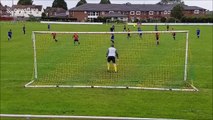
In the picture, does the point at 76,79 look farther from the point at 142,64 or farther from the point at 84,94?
the point at 142,64

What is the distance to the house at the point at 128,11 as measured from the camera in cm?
13375

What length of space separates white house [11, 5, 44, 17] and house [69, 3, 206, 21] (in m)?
12.1

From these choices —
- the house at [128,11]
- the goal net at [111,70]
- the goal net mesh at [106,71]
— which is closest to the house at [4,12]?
the house at [128,11]

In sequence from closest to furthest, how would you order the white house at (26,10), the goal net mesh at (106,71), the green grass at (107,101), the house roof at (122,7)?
the green grass at (107,101), the goal net mesh at (106,71), the white house at (26,10), the house roof at (122,7)

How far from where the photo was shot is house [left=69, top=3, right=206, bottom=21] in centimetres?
13375

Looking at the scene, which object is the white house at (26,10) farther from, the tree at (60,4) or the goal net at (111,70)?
the goal net at (111,70)

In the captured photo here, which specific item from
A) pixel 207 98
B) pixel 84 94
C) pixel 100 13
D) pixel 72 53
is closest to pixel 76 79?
pixel 84 94

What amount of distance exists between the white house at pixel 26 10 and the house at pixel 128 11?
1210 centimetres

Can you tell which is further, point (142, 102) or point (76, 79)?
point (76, 79)

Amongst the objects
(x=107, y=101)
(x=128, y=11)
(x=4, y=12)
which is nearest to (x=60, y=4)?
(x=128, y=11)

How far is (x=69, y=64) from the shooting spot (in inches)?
992

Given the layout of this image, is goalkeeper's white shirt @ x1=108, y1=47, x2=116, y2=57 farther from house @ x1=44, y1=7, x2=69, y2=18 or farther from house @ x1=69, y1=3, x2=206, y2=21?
house @ x1=44, y1=7, x2=69, y2=18

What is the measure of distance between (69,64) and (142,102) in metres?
10.9

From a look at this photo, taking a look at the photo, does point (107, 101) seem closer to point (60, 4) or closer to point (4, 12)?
point (4, 12)
